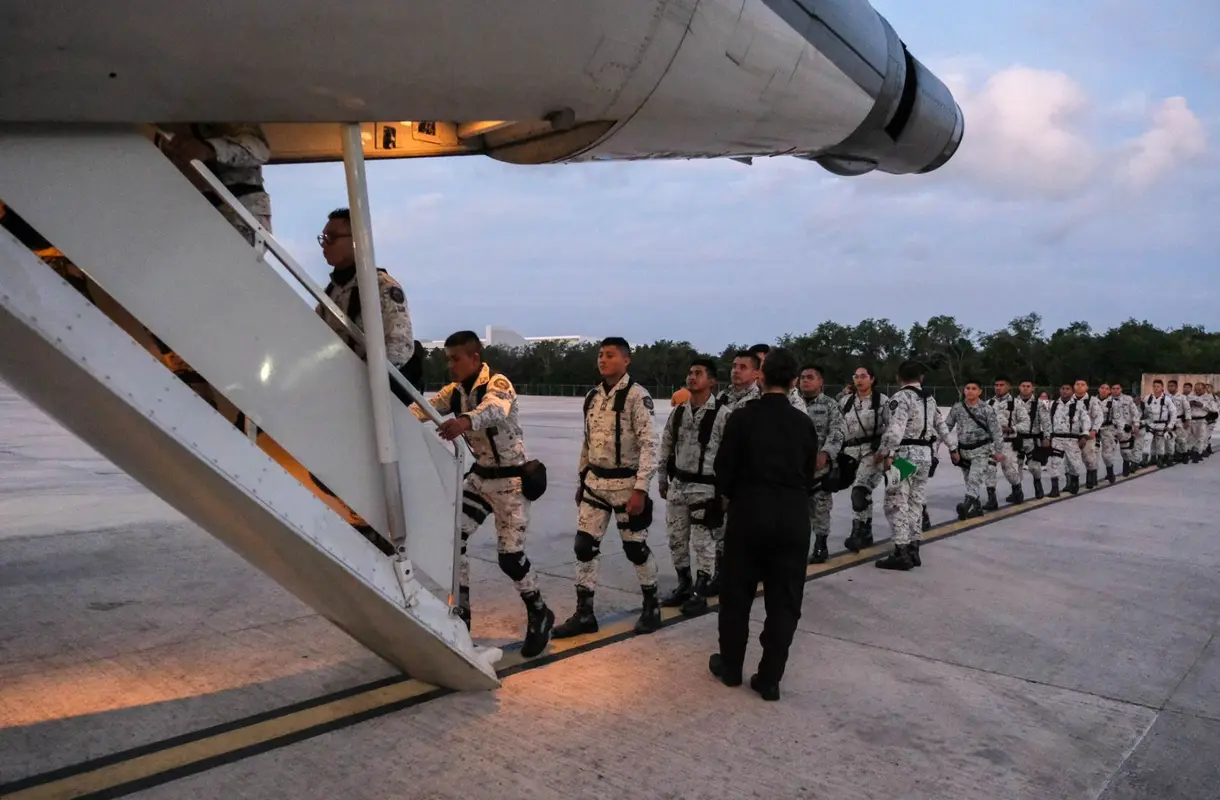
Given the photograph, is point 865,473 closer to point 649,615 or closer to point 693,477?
point 693,477

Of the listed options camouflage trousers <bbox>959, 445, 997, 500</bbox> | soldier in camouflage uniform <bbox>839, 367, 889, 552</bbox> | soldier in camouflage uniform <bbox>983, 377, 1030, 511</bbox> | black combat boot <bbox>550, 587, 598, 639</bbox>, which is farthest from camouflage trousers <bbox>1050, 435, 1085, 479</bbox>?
black combat boot <bbox>550, 587, 598, 639</bbox>

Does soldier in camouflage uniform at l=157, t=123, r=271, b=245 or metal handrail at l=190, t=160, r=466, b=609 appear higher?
soldier in camouflage uniform at l=157, t=123, r=271, b=245

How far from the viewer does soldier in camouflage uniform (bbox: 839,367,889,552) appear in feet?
24.5

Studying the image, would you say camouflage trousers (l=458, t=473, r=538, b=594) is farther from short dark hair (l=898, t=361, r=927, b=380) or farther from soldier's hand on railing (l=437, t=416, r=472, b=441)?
short dark hair (l=898, t=361, r=927, b=380)

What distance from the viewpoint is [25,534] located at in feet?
24.5

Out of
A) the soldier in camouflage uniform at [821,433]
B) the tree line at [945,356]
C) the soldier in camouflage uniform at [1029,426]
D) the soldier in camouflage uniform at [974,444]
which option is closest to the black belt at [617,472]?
the soldier in camouflage uniform at [821,433]

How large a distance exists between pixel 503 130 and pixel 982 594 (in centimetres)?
464

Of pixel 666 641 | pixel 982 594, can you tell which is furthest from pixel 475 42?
pixel 982 594

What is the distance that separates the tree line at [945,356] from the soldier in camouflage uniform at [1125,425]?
82.9 feet

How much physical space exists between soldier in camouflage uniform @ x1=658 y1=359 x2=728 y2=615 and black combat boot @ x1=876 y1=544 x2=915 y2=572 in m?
1.84

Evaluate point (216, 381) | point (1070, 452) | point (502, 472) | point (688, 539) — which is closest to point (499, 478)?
point (502, 472)

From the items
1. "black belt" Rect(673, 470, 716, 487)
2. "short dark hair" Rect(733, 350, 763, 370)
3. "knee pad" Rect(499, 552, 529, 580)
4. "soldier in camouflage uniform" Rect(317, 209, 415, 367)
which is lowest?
"knee pad" Rect(499, 552, 529, 580)

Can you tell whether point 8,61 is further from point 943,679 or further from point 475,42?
point 943,679

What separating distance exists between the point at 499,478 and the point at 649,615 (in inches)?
50.7
